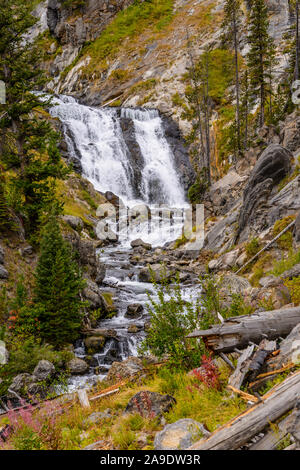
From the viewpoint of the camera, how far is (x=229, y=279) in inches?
481

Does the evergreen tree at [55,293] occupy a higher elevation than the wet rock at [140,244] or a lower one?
lower

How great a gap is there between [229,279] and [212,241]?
11799 mm

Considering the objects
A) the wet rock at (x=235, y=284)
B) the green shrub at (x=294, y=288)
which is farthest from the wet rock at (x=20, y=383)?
the green shrub at (x=294, y=288)

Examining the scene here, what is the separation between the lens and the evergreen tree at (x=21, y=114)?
15.2 metres

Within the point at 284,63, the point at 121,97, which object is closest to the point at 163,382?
the point at 284,63

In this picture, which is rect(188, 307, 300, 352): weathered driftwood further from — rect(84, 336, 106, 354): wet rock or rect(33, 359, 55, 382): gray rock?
rect(84, 336, 106, 354): wet rock

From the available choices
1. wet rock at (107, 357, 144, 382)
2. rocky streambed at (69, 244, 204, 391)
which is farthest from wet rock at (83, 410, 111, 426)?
rocky streambed at (69, 244, 204, 391)

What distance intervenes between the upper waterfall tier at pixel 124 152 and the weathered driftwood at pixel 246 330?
3598 centimetres

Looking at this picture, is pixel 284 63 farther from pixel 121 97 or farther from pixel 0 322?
pixel 0 322

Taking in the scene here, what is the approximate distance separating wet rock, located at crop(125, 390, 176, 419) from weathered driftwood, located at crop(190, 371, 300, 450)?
1.57 metres

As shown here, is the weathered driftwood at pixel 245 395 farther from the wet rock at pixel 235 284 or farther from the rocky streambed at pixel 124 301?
the wet rock at pixel 235 284

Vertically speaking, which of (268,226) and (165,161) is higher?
(165,161)

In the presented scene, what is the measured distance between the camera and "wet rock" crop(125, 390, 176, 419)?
4908 mm
